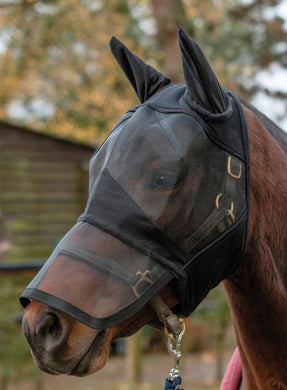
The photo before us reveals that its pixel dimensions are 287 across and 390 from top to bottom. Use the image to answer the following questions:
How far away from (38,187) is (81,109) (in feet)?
34.1

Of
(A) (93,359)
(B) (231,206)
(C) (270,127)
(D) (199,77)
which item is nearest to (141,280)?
(A) (93,359)

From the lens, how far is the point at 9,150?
8.97 m

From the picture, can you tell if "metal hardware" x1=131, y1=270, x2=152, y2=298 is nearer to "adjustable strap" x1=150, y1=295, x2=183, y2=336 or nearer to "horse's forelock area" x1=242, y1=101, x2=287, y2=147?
"adjustable strap" x1=150, y1=295, x2=183, y2=336

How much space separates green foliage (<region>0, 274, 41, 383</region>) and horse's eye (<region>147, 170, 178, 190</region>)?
5.17 metres

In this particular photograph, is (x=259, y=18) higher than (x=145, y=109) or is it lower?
higher

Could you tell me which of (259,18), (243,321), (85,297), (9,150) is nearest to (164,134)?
(85,297)

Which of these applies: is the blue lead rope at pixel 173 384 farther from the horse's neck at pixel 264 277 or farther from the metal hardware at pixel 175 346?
the horse's neck at pixel 264 277

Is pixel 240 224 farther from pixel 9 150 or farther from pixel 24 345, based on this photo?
pixel 9 150

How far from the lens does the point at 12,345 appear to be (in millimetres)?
6223

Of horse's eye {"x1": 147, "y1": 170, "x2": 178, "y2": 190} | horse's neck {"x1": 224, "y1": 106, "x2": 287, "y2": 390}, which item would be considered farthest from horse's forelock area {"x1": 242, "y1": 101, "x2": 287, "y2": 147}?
horse's eye {"x1": 147, "y1": 170, "x2": 178, "y2": 190}

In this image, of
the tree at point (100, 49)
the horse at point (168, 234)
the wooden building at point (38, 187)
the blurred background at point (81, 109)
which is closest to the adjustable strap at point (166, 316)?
the horse at point (168, 234)

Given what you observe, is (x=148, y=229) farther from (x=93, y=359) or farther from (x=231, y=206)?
(x=93, y=359)

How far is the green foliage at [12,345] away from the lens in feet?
20.4

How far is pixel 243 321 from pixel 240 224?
0.41 meters
